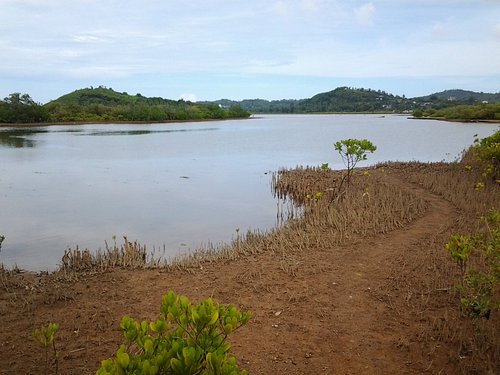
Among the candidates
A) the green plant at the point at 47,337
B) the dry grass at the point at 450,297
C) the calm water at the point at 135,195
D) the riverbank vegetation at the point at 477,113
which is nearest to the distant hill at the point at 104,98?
the riverbank vegetation at the point at 477,113

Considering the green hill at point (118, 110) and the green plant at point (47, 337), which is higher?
the green hill at point (118, 110)

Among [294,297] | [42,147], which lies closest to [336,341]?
[294,297]

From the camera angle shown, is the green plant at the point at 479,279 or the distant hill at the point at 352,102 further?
the distant hill at the point at 352,102

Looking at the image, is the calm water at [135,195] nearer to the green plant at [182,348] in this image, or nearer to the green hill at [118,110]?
the green plant at [182,348]

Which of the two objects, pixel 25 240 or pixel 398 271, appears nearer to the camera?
pixel 398 271

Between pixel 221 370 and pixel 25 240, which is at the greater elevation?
pixel 221 370

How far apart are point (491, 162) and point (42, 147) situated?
28.4m

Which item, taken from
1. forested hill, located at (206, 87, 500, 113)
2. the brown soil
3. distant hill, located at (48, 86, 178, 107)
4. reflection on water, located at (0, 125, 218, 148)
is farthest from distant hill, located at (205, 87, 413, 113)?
the brown soil

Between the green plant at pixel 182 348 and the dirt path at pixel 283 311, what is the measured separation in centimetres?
222

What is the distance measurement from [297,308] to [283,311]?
192 mm

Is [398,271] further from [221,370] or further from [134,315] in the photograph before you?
[221,370]

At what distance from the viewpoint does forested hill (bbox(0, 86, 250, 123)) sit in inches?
2303

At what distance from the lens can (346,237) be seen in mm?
7824

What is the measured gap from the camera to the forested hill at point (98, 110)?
58.5 metres
